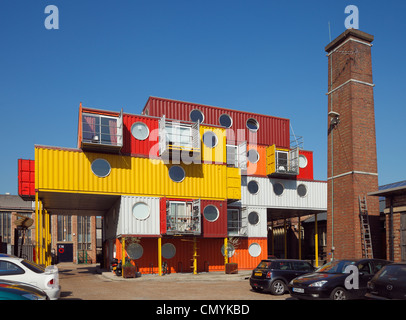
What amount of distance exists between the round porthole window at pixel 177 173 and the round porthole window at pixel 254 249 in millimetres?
9006

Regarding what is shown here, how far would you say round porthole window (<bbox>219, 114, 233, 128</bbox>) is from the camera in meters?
35.4

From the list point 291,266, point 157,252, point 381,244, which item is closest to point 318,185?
point 381,244

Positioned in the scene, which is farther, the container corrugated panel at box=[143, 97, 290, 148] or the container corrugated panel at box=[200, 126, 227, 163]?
the container corrugated panel at box=[143, 97, 290, 148]

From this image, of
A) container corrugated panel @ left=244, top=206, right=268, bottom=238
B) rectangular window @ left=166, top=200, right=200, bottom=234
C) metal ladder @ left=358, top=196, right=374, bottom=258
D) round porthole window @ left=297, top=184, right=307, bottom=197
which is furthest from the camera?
round porthole window @ left=297, top=184, right=307, bottom=197

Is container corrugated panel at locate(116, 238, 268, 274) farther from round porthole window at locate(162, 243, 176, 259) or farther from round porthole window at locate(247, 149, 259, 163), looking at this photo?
round porthole window at locate(247, 149, 259, 163)

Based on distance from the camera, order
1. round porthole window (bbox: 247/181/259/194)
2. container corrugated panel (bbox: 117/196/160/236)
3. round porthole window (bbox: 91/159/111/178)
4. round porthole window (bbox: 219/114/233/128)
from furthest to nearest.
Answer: round porthole window (bbox: 219/114/233/128) → round porthole window (bbox: 247/181/259/194) → container corrugated panel (bbox: 117/196/160/236) → round porthole window (bbox: 91/159/111/178)

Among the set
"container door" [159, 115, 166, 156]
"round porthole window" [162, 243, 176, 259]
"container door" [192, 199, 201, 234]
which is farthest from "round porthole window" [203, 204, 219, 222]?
"container door" [159, 115, 166, 156]

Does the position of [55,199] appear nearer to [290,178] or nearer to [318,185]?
[290,178]

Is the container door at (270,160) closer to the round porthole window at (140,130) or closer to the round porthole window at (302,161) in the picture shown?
the round porthole window at (302,161)

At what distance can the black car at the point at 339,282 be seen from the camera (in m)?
12.5

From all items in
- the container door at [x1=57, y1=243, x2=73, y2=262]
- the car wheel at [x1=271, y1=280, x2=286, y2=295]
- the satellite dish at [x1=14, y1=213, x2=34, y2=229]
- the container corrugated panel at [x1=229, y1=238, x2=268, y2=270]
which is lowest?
the container door at [x1=57, y1=243, x2=73, y2=262]

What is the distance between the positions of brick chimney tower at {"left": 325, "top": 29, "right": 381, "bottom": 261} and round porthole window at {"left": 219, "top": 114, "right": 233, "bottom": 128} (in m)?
12.8

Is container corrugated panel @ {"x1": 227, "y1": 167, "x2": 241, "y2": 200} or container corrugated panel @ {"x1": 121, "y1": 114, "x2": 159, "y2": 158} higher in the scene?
container corrugated panel @ {"x1": 121, "y1": 114, "x2": 159, "y2": 158}

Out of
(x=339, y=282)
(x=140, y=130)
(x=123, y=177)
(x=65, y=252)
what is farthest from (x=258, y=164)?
(x=65, y=252)
